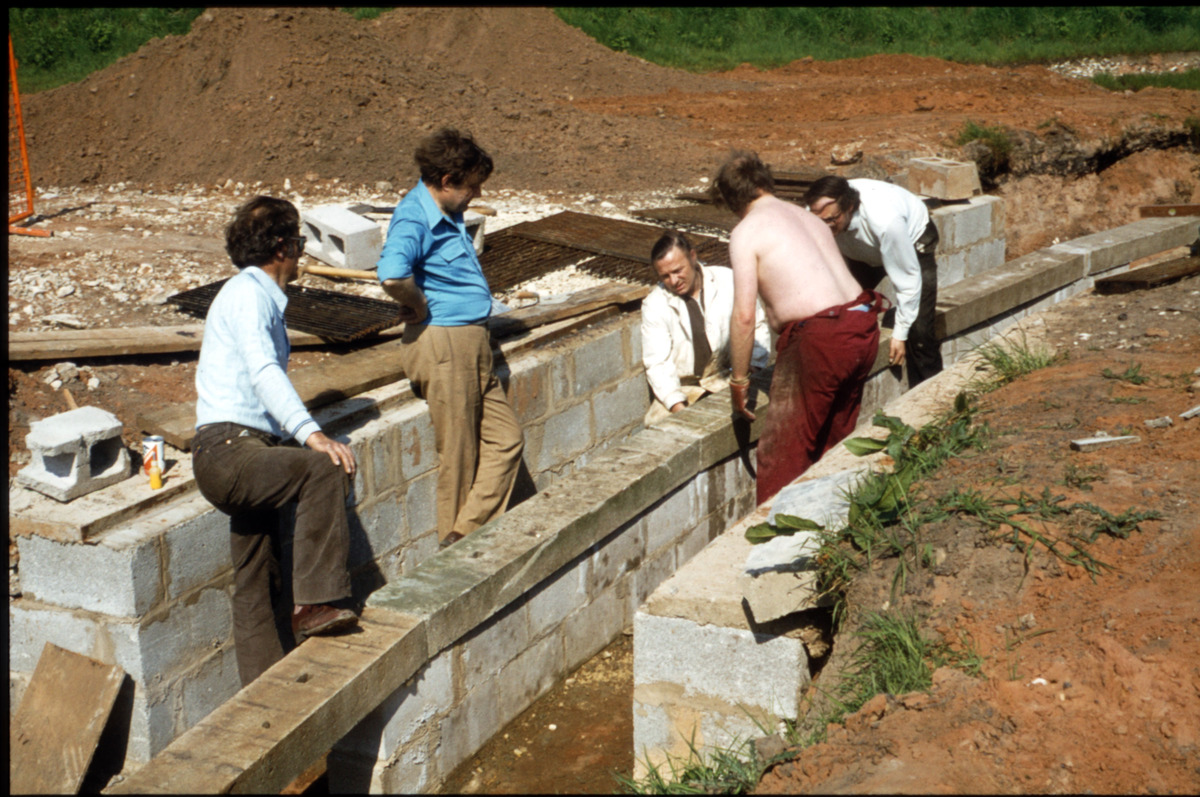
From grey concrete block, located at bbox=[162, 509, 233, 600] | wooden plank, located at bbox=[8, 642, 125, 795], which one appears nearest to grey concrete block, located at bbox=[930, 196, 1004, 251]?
grey concrete block, located at bbox=[162, 509, 233, 600]

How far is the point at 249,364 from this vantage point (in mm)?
3957

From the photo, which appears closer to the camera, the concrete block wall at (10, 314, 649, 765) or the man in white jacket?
the concrete block wall at (10, 314, 649, 765)

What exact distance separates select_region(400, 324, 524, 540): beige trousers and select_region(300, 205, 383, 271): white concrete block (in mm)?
2308

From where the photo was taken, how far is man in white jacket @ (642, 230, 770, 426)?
6.06 meters

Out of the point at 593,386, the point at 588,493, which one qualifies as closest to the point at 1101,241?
the point at 593,386

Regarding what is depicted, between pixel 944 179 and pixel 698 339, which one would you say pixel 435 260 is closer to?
pixel 698 339

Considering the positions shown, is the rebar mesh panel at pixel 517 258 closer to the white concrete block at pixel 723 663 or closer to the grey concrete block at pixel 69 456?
the grey concrete block at pixel 69 456

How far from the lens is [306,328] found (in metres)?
6.34

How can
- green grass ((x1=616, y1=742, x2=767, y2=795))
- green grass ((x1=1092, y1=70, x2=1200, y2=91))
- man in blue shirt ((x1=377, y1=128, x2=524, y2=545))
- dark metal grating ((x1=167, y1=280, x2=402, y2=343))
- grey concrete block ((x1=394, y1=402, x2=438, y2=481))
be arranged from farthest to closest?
green grass ((x1=1092, y1=70, x2=1200, y2=91))
dark metal grating ((x1=167, y1=280, x2=402, y2=343))
grey concrete block ((x1=394, y1=402, x2=438, y2=481))
man in blue shirt ((x1=377, y1=128, x2=524, y2=545))
green grass ((x1=616, y1=742, x2=767, y2=795))

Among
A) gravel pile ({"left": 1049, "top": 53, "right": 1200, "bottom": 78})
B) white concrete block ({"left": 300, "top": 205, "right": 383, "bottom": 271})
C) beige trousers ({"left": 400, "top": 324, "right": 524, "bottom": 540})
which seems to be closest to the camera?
beige trousers ({"left": 400, "top": 324, "right": 524, "bottom": 540})

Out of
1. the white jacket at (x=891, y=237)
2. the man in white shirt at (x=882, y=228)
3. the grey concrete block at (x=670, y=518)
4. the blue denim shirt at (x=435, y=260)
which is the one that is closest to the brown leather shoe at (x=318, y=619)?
the blue denim shirt at (x=435, y=260)

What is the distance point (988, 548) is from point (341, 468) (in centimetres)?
240

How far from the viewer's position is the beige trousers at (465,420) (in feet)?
17.4

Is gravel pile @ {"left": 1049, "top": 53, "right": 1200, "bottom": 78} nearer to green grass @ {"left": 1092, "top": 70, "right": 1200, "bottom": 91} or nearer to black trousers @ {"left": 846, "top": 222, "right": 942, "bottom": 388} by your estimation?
green grass @ {"left": 1092, "top": 70, "right": 1200, "bottom": 91}
